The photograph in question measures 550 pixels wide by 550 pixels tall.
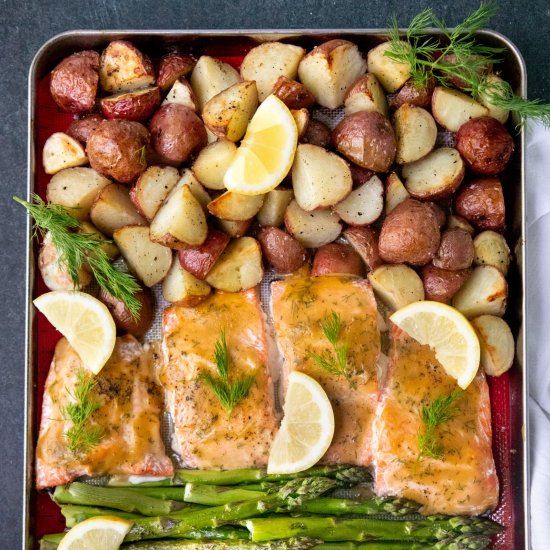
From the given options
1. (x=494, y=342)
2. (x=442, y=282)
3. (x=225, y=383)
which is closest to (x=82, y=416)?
(x=225, y=383)

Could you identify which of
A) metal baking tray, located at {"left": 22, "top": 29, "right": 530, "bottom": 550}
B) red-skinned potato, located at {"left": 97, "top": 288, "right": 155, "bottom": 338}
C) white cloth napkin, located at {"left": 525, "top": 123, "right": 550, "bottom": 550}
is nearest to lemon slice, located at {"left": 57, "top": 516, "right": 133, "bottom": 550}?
metal baking tray, located at {"left": 22, "top": 29, "right": 530, "bottom": 550}

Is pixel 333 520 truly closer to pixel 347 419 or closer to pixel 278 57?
pixel 347 419

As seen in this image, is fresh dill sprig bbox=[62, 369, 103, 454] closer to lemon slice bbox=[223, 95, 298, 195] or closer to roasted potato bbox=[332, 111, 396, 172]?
lemon slice bbox=[223, 95, 298, 195]

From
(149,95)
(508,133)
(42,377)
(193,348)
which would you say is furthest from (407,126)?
(42,377)

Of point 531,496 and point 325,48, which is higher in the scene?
point 325,48

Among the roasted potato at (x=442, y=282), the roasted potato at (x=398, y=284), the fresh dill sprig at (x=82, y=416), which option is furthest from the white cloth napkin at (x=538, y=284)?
the fresh dill sprig at (x=82, y=416)

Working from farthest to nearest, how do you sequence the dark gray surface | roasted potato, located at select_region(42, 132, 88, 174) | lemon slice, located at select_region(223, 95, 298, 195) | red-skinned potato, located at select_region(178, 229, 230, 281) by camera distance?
the dark gray surface < roasted potato, located at select_region(42, 132, 88, 174) < red-skinned potato, located at select_region(178, 229, 230, 281) < lemon slice, located at select_region(223, 95, 298, 195)
